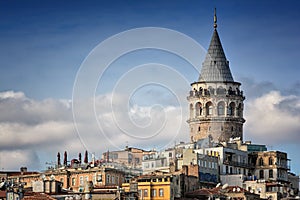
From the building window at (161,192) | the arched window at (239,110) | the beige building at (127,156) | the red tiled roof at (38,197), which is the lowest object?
the red tiled roof at (38,197)

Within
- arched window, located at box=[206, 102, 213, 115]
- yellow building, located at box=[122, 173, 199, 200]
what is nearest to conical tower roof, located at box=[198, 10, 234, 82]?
arched window, located at box=[206, 102, 213, 115]

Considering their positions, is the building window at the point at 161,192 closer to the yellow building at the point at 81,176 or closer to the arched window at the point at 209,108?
the yellow building at the point at 81,176

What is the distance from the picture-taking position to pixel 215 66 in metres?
144

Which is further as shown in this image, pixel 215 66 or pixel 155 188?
pixel 215 66

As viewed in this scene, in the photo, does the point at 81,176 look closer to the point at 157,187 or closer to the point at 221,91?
the point at 157,187

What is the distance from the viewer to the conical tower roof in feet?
468

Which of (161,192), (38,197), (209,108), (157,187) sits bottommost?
(38,197)

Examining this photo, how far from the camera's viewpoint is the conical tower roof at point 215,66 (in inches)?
5620

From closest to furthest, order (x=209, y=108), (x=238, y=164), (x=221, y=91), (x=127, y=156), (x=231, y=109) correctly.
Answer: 1. (x=238, y=164)
2. (x=127, y=156)
3. (x=209, y=108)
4. (x=231, y=109)
5. (x=221, y=91)

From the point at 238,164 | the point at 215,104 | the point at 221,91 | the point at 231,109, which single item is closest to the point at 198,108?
the point at 215,104

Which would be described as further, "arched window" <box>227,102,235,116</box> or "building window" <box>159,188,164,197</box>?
"arched window" <box>227,102,235,116</box>

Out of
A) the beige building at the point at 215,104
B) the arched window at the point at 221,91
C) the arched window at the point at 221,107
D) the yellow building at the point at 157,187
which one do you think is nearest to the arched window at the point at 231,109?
the beige building at the point at 215,104

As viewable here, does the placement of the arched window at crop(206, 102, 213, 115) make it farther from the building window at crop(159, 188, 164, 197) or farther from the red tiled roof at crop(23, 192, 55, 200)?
the red tiled roof at crop(23, 192, 55, 200)

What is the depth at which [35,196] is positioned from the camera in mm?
96125
